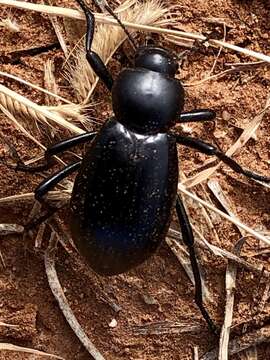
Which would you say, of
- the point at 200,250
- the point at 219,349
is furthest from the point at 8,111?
the point at 219,349

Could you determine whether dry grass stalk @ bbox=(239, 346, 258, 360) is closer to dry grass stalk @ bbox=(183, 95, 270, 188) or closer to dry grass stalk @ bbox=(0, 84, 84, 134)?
dry grass stalk @ bbox=(183, 95, 270, 188)

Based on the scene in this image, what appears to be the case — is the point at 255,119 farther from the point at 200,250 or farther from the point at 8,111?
the point at 8,111

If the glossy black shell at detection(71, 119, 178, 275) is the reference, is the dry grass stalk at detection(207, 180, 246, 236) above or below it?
above

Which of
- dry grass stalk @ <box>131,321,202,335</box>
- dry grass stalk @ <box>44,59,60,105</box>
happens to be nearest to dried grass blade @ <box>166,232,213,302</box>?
dry grass stalk @ <box>131,321,202,335</box>

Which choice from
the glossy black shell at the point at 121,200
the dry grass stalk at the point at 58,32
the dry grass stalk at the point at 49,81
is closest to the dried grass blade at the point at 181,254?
the glossy black shell at the point at 121,200

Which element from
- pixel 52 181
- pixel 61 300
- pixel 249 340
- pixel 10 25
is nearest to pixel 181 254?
pixel 249 340

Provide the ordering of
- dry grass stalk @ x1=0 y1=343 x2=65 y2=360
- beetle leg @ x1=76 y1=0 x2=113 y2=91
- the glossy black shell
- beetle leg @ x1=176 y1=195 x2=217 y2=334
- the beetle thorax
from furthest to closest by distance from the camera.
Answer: dry grass stalk @ x1=0 y1=343 x2=65 y2=360, beetle leg @ x1=176 y1=195 x2=217 y2=334, beetle leg @ x1=76 y1=0 x2=113 y2=91, the beetle thorax, the glossy black shell
